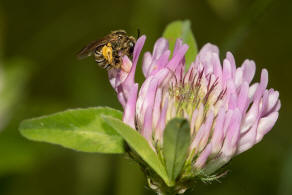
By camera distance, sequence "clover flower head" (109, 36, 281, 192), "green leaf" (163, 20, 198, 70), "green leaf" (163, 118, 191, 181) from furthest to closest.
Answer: "green leaf" (163, 20, 198, 70)
"clover flower head" (109, 36, 281, 192)
"green leaf" (163, 118, 191, 181)

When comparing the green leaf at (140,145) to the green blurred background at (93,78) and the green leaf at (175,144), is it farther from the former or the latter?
the green blurred background at (93,78)

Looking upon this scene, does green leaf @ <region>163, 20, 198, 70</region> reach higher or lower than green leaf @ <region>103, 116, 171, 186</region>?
higher

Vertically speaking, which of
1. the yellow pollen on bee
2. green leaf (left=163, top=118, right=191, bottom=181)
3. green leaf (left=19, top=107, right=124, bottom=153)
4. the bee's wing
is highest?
the bee's wing

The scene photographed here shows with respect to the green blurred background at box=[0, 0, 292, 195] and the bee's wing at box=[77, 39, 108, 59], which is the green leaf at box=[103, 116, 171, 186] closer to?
the bee's wing at box=[77, 39, 108, 59]

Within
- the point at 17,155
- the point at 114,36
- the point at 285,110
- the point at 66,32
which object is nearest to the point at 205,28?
the point at 285,110

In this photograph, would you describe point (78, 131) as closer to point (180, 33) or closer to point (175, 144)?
point (175, 144)

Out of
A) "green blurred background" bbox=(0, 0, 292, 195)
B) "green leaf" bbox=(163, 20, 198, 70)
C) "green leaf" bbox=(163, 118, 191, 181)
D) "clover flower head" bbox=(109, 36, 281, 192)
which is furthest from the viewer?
"green blurred background" bbox=(0, 0, 292, 195)

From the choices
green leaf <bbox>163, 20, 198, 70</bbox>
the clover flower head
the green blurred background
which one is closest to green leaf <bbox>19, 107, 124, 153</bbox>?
the clover flower head
